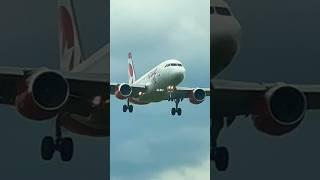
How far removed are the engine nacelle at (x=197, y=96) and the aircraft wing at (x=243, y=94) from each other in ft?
26.1

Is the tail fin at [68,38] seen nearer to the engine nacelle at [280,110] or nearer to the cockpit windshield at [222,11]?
the cockpit windshield at [222,11]

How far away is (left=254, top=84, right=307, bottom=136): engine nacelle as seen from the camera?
40.9ft

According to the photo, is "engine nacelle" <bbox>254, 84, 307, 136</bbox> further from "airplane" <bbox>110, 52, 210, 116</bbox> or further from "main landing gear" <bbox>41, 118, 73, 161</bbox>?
"airplane" <bbox>110, 52, 210, 116</bbox>

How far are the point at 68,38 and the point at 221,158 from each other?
422 centimetres

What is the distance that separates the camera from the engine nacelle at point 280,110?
40.9 feet

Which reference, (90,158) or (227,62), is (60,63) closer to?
(90,158)

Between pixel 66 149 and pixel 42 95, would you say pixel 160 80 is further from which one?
pixel 66 149

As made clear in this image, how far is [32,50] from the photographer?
1169cm

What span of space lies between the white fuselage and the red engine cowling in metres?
11.3

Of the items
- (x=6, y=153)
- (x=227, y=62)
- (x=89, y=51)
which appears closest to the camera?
(x=6, y=153)

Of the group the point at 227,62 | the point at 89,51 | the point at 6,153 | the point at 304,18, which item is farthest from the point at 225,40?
the point at 6,153

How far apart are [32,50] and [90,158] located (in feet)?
6.88

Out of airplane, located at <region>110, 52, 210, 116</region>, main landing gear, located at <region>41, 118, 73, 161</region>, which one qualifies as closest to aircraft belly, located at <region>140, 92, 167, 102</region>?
airplane, located at <region>110, 52, 210, 116</region>

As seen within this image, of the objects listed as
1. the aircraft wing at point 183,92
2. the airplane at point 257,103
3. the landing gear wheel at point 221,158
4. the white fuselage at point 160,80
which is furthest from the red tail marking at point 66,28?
the white fuselage at point 160,80
